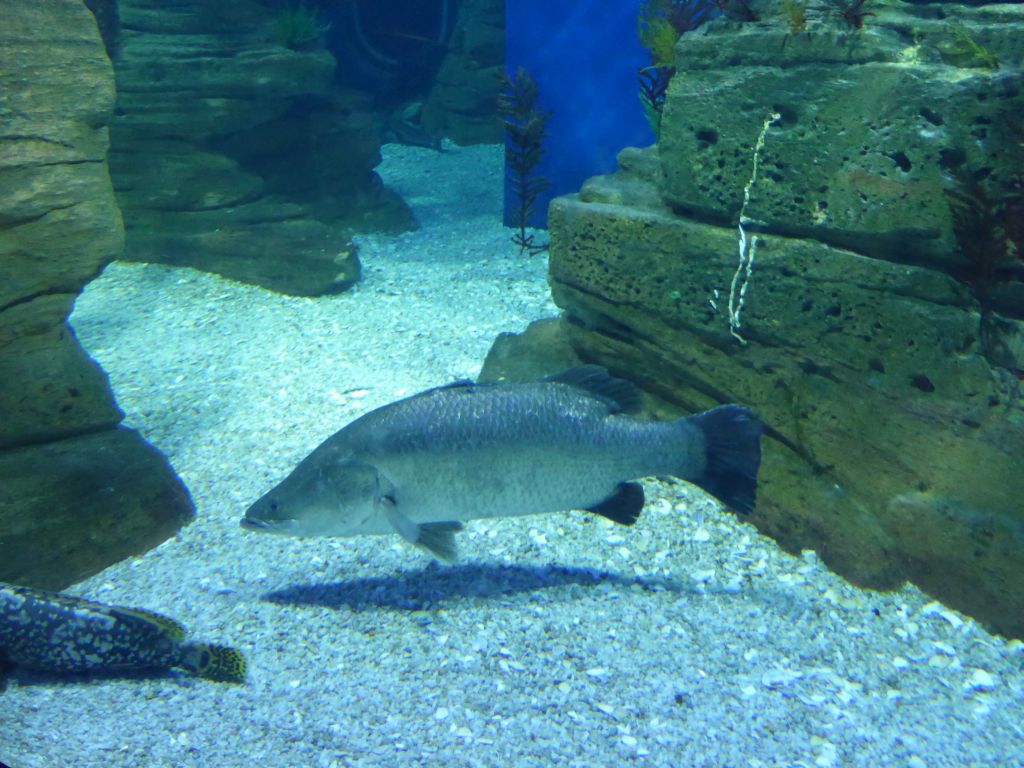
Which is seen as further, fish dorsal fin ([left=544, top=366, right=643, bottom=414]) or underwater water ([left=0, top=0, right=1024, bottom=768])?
fish dorsal fin ([left=544, top=366, right=643, bottom=414])

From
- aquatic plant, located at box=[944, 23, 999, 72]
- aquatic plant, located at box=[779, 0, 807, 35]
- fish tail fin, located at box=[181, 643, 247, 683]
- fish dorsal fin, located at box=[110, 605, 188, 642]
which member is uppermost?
aquatic plant, located at box=[779, 0, 807, 35]

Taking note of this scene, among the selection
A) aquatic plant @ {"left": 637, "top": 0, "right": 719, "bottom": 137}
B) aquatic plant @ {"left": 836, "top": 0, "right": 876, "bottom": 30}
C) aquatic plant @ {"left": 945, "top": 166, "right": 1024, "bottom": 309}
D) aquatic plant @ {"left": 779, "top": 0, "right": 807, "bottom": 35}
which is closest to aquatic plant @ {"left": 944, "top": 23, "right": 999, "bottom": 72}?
aquatic plant @ {"left": 836, "top": 0, "right": 876, "bottom": 30}

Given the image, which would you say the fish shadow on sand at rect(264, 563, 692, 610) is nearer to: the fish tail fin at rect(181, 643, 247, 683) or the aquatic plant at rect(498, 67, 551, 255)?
the fish tail fin at rect(181, 643, 247, 683)

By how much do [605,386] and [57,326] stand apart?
133 inches

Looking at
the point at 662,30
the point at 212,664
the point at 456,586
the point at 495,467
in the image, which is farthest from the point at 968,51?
the point at 212,664

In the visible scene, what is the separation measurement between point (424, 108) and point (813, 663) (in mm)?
14807

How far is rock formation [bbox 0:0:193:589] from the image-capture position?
13.3 ft

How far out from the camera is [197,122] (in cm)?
888

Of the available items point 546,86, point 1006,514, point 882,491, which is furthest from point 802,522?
point 546,86

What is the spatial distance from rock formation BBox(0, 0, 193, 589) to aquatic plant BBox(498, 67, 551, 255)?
6.02 metres

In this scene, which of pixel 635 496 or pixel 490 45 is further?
pixel 490 45

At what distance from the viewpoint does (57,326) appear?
4480 mm

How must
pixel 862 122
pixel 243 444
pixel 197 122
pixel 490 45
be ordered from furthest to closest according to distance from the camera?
1. pixel 490 45
2. pixel 197 122
3. pixel 243 444
4. pixel 862 122

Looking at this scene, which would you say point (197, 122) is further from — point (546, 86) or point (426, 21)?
point (426, 21)
